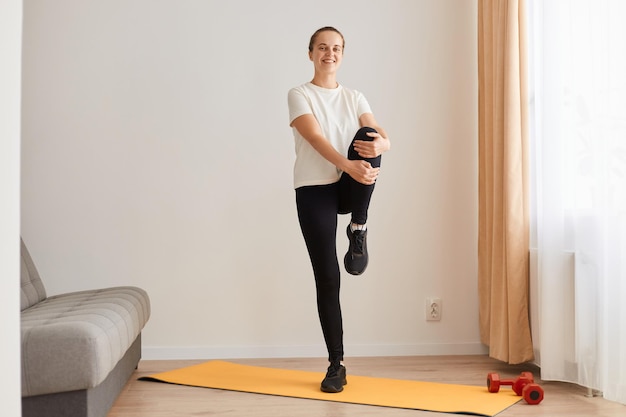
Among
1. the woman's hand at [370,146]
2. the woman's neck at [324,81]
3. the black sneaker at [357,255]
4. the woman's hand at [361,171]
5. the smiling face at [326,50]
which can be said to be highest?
the smiling face at [326,50]

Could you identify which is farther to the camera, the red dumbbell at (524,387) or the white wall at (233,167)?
the white wall at (233,167)

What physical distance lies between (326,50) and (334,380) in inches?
51.9

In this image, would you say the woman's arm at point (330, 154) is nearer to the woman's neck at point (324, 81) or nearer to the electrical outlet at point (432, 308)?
the woman's neck at point (324, 81)

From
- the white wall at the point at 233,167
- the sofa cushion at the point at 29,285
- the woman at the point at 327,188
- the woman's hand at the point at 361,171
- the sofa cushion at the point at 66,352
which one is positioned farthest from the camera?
the white wall at the point at 233,167

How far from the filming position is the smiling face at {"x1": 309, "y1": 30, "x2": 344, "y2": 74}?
2.93 meters

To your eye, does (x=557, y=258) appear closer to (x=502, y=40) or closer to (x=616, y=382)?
(x=616, y=382)

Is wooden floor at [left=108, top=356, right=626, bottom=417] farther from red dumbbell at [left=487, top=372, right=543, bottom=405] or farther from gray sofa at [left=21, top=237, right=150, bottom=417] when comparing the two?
gray sofa at [left=21, top=237, right=150, bottom=417]

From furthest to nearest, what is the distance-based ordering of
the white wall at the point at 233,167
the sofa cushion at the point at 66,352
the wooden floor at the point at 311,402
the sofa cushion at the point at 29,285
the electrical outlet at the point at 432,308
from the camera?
the electrical outlet at the point at 432,308 → the white wall at the point at 233,167 → the sofa cushion at the point at 29,285 → the wooden floor at the point at 311,402 → the sofa cushion at the point at 66,352

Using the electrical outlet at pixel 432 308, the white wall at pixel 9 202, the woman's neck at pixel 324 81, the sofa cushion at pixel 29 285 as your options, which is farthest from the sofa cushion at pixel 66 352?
the electrical outlet at pixel 432 308

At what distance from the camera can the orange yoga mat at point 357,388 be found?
264 cm

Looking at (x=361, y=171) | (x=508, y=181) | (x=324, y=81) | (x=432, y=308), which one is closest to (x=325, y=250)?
(x=361, y=171)

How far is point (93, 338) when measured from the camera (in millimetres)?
2084

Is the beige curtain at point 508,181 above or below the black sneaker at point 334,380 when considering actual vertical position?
above

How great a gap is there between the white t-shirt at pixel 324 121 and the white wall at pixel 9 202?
1.81 meters
